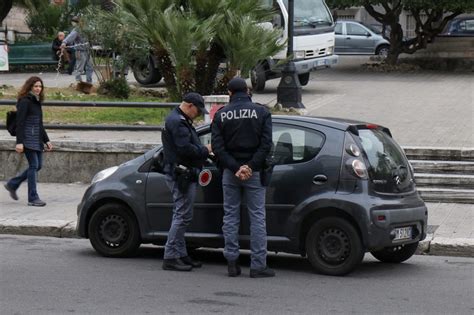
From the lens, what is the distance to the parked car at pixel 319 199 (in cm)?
871

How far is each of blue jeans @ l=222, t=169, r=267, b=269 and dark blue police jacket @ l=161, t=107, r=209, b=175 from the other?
12.8 inches

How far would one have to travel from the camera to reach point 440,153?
14141mm

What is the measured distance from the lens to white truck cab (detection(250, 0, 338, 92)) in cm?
2142

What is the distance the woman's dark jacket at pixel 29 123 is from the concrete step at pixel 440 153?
5524mm

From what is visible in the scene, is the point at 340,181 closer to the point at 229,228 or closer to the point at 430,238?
the point at 229,228

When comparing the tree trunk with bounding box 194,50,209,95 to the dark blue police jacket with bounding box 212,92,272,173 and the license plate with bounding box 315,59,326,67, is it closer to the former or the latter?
the license plate with bounding box 315,59,326,67

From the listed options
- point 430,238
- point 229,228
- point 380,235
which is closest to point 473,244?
point 430,238

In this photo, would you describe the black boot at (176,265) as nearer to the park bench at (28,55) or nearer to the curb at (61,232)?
the curb at (61,232)

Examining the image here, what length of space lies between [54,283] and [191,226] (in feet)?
5.11

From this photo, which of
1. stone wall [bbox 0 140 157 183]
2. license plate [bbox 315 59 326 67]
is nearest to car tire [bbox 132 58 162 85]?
license plate [bbox 315 59 326 67]

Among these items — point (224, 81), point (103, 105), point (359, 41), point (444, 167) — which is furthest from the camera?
point (359, 41)

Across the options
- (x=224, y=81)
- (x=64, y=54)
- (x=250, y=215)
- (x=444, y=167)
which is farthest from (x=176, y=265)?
(x=64, y=54)

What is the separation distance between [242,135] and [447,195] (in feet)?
17.8

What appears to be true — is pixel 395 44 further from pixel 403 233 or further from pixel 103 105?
pixel 403 233
